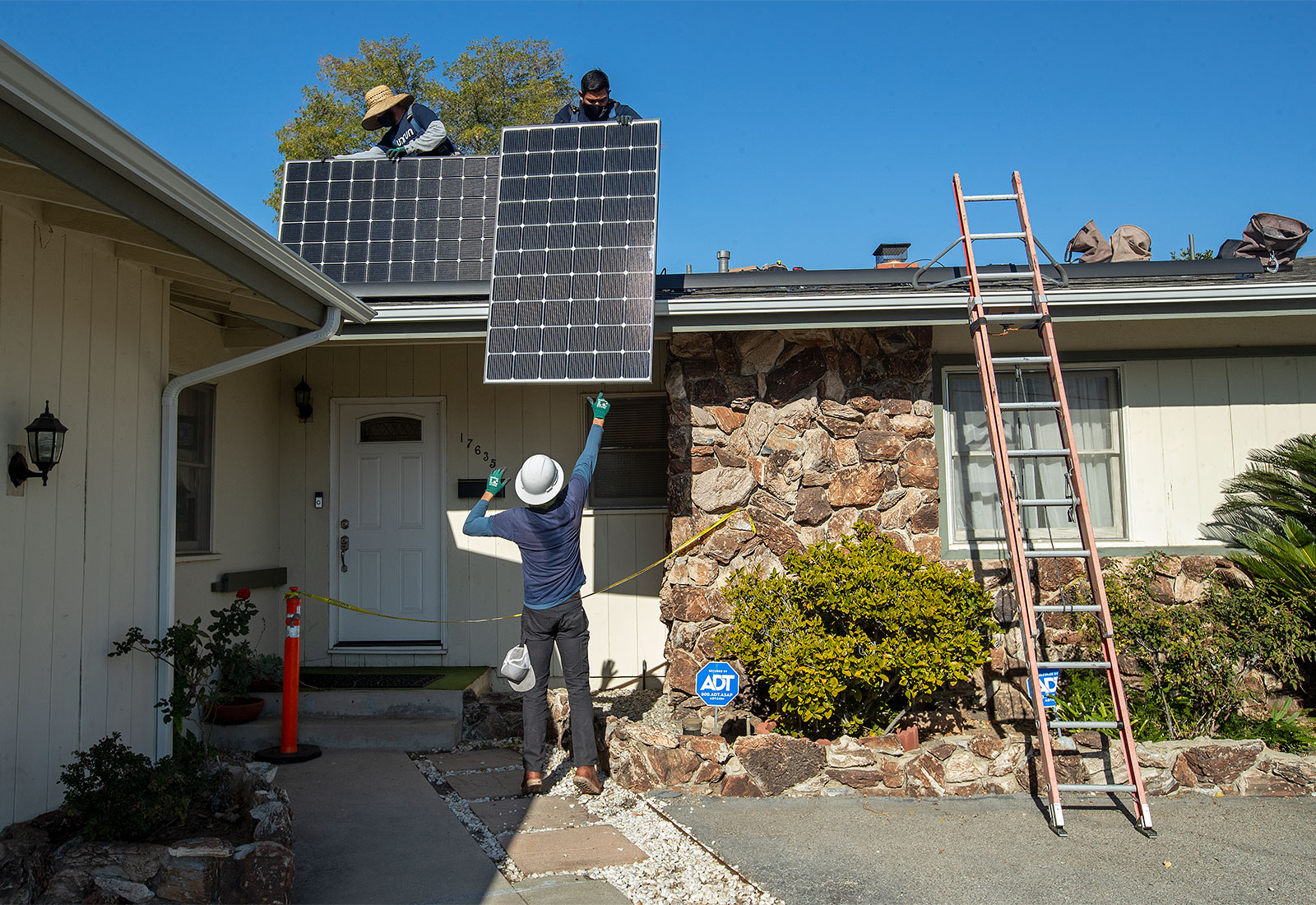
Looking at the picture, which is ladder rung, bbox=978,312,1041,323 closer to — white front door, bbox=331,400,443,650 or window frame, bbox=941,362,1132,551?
window frame, bbox=941,362,1132,551

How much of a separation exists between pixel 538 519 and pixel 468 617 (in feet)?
9.48

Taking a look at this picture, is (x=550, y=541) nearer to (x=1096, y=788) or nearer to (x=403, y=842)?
(x=403, y=842)

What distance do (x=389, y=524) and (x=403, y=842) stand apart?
3785mm

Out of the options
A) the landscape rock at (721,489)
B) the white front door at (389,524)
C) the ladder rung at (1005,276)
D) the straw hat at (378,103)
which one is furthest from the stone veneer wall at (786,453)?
the straw hat at (378,103)

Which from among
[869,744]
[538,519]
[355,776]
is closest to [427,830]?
[355,776]

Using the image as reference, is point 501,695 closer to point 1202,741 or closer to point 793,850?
point 793,850

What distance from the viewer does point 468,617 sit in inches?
319

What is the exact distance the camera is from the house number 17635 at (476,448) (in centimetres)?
816

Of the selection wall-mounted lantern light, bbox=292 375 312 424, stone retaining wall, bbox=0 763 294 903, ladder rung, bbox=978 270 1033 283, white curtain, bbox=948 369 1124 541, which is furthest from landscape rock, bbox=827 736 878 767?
wall-mounted lantern light, bbox=292 375 312 424

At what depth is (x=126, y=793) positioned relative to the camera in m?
4.09

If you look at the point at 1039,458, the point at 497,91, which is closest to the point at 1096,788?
the point at 1039,458

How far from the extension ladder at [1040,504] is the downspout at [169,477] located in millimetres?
4057

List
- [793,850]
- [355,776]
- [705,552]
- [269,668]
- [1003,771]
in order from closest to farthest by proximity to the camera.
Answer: [793,850] → [1003,771] → [355,776] → [705,552] → [269,668]

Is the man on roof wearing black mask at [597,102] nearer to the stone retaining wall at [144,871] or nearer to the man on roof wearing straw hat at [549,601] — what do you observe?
the man on roof wearing straw hat at [549,601]
